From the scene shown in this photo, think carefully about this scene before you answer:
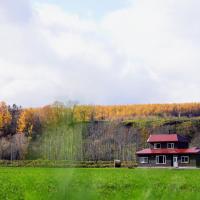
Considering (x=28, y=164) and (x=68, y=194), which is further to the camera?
(x=28, y=164)

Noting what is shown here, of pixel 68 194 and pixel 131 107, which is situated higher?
pixel 131 107

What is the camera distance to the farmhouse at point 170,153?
67.1 meters

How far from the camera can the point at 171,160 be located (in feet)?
222

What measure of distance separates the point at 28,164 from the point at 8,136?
1009 inches

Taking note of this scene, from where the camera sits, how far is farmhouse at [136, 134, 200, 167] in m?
67.1

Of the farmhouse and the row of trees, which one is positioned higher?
the row of trees

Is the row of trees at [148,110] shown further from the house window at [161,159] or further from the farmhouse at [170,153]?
the house window at [161,159]

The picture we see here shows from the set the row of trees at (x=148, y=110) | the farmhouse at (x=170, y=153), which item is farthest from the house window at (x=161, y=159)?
the row of trees at (x=148, y=110)

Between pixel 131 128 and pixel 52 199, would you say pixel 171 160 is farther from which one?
pixel 52 199

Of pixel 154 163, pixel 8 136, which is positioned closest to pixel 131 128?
pixel 8 136

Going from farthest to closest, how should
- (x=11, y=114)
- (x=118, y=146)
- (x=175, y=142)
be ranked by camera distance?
(x=11, y=114), (x=118, y=146), (x=175, y=142)

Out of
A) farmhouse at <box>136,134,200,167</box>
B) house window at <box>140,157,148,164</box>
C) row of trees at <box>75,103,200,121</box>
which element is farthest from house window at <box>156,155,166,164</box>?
row of trees at <box>75,103,200,121</box>

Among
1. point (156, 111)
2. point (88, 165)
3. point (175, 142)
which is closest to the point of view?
point (175, 142)

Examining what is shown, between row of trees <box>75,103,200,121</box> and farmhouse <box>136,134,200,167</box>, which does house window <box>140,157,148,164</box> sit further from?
row of trees <box>75,103,200,121</box>
